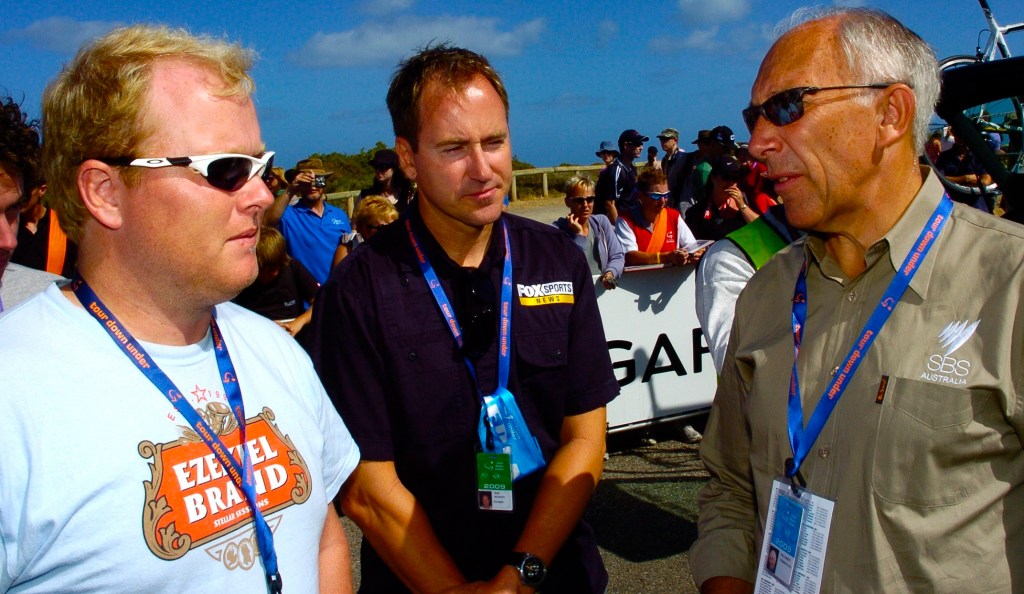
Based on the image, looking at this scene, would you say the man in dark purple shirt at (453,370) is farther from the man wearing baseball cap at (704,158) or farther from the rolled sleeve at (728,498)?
the man wearing baseball cap at (704,158)

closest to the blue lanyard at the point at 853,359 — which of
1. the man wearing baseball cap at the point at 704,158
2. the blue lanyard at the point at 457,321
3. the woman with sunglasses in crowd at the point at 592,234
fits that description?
the blue lanyard at the point at 457,321

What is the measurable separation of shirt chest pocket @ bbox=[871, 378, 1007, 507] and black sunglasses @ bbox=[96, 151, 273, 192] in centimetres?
158

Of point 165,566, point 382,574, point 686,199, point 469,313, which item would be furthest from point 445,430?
point 686,199

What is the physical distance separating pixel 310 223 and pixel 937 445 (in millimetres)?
6661

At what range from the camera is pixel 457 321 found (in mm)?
2371

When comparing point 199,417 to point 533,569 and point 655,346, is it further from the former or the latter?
point 655,346

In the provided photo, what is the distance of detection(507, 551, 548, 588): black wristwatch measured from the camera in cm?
218

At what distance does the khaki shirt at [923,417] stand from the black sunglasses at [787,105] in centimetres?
34

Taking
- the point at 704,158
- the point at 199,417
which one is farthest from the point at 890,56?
the point at 704,158

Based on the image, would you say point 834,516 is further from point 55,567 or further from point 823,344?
point 55,567

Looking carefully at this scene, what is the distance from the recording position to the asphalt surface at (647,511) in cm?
429

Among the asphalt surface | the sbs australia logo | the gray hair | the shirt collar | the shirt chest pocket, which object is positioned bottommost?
the asphalt surface

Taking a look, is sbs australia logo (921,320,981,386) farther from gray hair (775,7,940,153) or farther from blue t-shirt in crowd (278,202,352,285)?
blue t-shirt in crowd (278,202,352,285)

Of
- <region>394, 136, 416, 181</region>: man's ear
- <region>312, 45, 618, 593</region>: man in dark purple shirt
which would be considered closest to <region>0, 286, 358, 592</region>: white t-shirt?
<region>312, 45, 618, 593</region>: man in dark purple shirt
